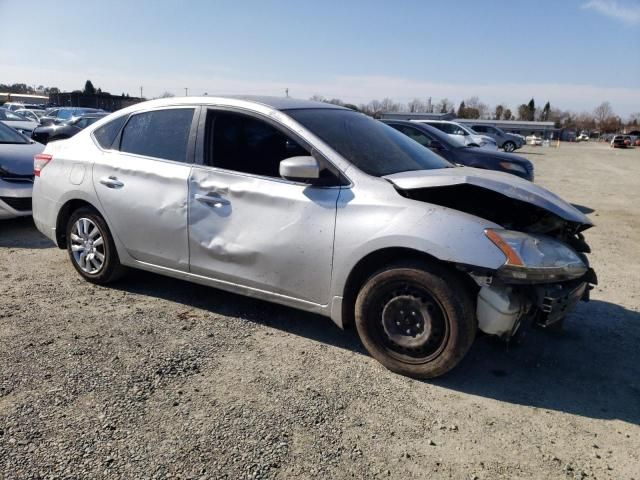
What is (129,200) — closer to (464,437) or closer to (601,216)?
(464,437)

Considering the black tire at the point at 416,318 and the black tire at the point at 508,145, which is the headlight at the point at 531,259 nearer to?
the black tire at the point at 416,318

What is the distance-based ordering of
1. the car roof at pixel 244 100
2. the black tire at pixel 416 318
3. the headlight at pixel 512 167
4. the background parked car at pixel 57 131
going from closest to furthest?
the black tire at pixel 416 318, the car roof at pixel 244 100, the headlight at pixel 512 167, the background parked car at pixel 57 131

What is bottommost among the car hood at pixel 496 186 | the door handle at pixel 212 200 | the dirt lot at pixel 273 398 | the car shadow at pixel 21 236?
the car shadow at pixel 21 236

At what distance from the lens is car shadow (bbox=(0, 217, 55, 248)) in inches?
249

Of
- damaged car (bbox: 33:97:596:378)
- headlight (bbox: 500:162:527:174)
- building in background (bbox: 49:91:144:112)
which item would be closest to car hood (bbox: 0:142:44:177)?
damaged car (bbox: 33:97:596:378)

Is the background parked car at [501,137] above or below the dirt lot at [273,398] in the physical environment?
above

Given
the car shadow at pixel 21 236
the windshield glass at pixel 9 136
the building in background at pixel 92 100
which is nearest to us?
the car shadow at pixel 21 236

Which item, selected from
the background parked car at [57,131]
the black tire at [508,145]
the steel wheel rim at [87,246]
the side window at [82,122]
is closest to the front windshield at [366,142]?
the steel wheel rim at [87,246]

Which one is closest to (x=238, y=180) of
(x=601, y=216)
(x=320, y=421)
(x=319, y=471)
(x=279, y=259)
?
(x=279, y=259)

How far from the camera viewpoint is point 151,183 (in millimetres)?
4191

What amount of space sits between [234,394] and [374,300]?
41.2 inches

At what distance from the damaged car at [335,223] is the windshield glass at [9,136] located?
4.36 m

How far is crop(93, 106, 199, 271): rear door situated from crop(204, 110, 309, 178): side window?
7.5 inches

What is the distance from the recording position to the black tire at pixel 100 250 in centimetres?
457
